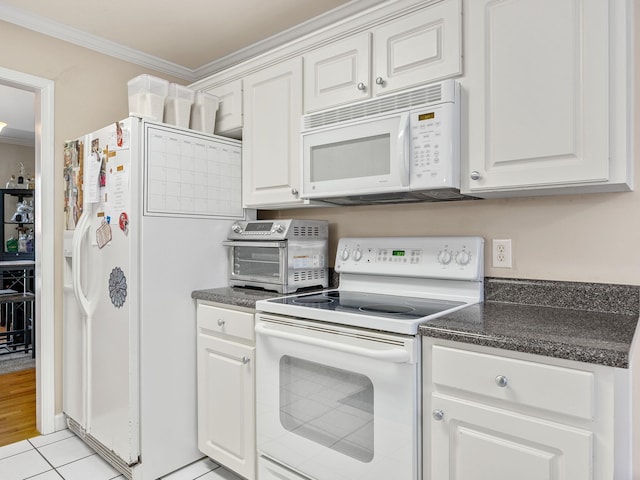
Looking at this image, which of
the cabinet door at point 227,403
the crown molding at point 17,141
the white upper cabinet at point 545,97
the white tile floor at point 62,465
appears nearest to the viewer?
the white upper cabinet at point 545,97

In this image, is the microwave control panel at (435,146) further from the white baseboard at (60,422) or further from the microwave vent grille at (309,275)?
the white baseboard at (60,422)

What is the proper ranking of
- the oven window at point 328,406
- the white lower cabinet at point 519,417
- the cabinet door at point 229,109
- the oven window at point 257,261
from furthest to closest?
1. the cabinet door at point 229,109
2. the oven window at point 257,261
3. the oven window at point 328,406
4. the white lower cabinet at point 519,417

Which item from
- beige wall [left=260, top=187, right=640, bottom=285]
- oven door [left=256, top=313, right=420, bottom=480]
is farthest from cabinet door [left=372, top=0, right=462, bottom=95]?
oven door [left=256, top=313, right=420, bottom=480]

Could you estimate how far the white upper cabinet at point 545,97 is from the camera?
51.3 inches

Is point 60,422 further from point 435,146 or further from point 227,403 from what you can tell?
point 435,146

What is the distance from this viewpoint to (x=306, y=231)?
2176mm

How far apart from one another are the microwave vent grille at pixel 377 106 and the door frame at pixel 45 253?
1568mm

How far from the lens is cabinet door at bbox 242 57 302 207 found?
2137 millimetres

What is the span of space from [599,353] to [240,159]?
6.37ft

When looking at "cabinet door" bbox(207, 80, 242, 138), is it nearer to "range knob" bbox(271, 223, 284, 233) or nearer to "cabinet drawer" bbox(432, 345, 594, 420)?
"range knob" bbox(271, 223, 284, 233)

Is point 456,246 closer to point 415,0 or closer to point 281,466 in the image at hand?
point 415,0

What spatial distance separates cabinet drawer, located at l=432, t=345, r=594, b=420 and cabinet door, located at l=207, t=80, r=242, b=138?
171 centimetres

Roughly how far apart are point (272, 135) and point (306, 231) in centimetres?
54

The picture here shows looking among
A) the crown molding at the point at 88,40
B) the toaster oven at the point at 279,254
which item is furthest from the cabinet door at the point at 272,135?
the crown molding at the point at 88,40
